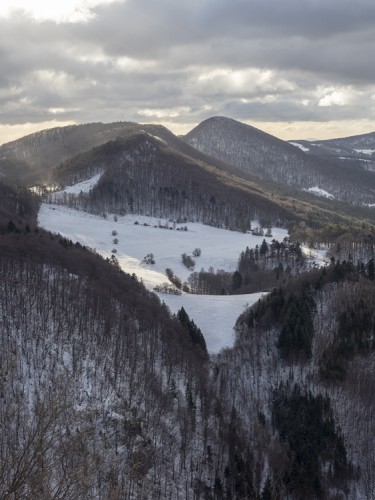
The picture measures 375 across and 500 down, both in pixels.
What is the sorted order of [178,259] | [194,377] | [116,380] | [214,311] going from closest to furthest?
1. [116,380]
2. [194,377]
3. [214,311]
4. [178,259]

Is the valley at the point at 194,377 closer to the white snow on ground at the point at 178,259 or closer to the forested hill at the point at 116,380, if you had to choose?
the forested hill at the point at 116,380

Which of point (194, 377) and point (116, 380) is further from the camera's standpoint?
point (194, 377)

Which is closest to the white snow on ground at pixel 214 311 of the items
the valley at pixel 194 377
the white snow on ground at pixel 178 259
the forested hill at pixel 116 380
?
the white snow on ground at pixel 178 259

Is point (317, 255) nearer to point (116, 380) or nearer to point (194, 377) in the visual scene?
point (194, 377)

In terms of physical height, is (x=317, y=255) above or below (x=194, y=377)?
above

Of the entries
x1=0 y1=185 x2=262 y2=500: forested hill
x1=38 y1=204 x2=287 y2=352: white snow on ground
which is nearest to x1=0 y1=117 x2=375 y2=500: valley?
x1=0 y1=185 x2=262 y2=500: forested hill

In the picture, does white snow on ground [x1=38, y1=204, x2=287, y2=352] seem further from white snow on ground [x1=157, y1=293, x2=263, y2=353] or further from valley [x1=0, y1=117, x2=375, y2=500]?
valley [x1=0, y1=117, x2=375, y2=500]

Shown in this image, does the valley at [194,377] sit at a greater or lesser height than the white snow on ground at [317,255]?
lesser

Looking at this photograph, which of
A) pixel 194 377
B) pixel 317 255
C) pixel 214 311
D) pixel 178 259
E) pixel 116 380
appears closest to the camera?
pixel 116 380

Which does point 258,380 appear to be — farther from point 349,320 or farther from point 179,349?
point 349,320

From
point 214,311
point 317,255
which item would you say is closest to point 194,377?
point 214,311

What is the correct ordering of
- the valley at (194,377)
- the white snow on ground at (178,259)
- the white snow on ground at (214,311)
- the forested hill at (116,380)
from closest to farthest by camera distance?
the forested hill at (116,380), the valley at (194,377), the white snow on ground at (214,311), the white snow on ground at (178,259)
